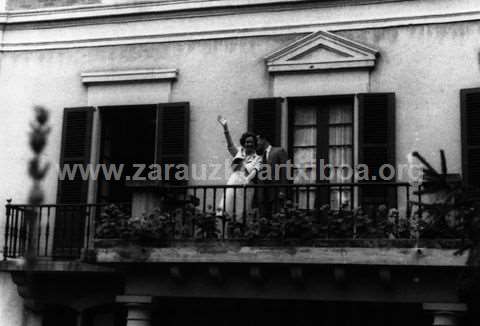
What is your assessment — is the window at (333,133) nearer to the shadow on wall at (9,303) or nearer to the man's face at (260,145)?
the man's face at (260,145)

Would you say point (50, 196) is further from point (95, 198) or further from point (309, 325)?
point (309, 325)

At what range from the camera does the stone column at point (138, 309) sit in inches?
435

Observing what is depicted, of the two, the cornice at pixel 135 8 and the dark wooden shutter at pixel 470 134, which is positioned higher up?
the cornice at pixel 135 8

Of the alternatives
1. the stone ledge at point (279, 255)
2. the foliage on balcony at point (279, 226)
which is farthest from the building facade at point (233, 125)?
the foliage on balcony at point (279, 226)

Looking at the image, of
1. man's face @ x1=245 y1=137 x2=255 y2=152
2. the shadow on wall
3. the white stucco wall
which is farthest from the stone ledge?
the shadow on wall

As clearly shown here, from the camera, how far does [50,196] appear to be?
13242mm

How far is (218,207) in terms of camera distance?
1129 cm

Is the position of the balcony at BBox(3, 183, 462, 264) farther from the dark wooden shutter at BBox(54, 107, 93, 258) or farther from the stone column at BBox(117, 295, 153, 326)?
the stone column at BBox(117, 295, 153, 326)

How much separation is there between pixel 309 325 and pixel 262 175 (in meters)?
2.28

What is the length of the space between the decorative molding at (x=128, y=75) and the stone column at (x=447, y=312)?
18.1ft

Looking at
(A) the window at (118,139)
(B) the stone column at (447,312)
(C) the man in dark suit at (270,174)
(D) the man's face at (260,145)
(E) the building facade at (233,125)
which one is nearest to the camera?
(B) the stone column at (447,312)

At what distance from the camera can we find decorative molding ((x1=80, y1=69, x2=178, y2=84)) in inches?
508

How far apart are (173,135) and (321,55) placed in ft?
8.49

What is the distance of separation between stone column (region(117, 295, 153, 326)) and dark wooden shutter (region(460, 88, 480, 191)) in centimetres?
469
